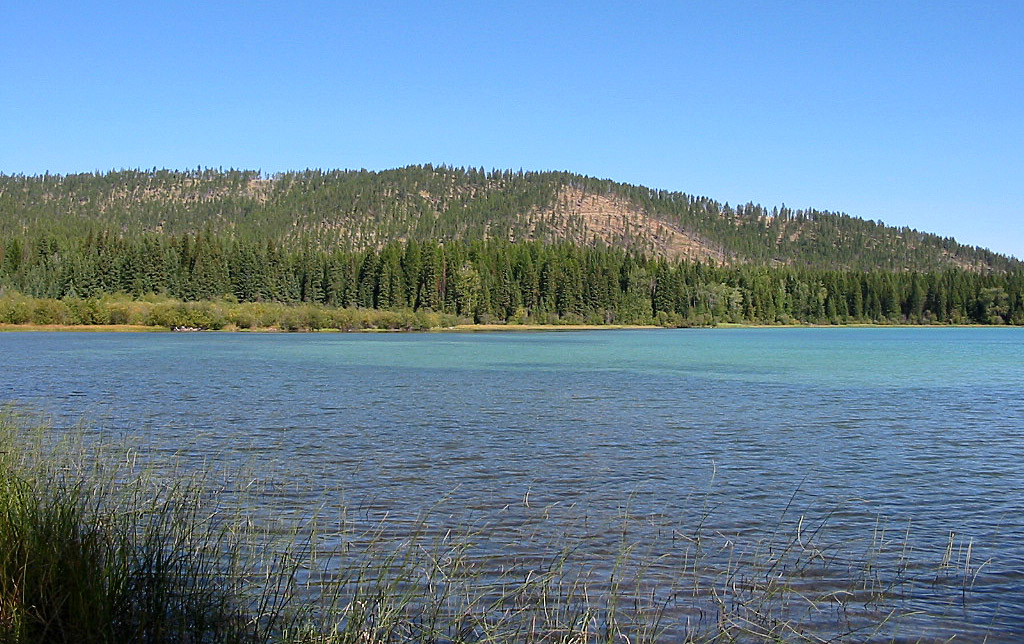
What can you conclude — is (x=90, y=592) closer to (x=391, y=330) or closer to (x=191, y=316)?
(x=191, y=316)

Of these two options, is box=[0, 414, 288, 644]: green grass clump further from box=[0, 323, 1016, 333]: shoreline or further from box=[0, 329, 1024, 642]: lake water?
box=[0, 323, 1016, 333]: shoreline

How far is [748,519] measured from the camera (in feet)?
49.4

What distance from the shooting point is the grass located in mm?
7617

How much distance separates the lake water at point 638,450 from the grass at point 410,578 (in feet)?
1.05

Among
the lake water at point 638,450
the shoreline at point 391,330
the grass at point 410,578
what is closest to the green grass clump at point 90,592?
the grass at point 410,578

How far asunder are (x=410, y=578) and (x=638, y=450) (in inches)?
484

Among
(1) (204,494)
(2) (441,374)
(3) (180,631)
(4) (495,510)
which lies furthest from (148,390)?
(3) (180,631)

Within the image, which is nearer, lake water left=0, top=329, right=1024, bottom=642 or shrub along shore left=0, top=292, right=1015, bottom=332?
lake water left=0, top=329, right=1024, bottom=642

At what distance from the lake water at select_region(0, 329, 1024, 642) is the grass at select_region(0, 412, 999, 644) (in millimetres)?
321

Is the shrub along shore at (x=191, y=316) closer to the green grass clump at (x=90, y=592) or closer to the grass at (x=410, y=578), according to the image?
the grass at (x=410, y=578)

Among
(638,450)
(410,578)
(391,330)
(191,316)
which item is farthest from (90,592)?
(391,330)

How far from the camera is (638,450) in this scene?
73.7 ft

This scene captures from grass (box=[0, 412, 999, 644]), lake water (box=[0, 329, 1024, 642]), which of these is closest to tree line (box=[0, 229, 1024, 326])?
lake water (box=[0, 329, 1024, 642])

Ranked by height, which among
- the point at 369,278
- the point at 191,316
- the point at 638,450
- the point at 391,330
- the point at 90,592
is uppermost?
the point at 369,278
